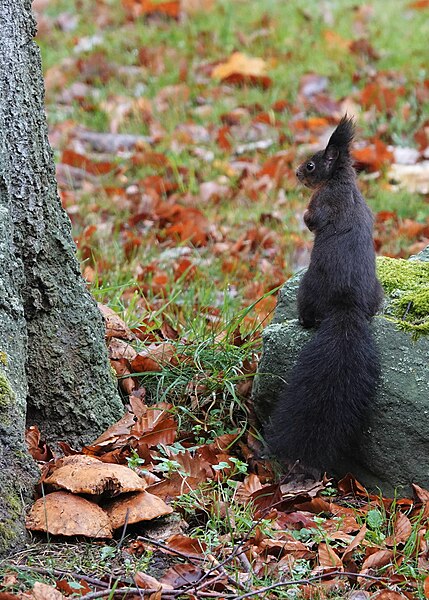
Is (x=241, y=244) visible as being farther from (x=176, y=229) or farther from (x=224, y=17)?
(x=224, y=17)

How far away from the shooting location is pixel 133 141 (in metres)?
7.39

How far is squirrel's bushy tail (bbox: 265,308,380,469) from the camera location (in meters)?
3.16

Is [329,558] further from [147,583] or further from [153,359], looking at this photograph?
[153,359]

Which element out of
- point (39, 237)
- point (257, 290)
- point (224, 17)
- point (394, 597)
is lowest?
point (394, 597)

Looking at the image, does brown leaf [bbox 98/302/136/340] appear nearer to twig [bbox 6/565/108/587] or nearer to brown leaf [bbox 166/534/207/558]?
brown leaf [bbox 166/534/207/558]

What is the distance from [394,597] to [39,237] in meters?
1.66

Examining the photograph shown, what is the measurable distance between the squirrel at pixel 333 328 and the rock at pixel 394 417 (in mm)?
49

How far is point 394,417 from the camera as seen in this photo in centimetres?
318

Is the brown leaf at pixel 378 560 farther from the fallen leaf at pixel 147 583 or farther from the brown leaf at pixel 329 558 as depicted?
the fallen leaf at pixel 147 583

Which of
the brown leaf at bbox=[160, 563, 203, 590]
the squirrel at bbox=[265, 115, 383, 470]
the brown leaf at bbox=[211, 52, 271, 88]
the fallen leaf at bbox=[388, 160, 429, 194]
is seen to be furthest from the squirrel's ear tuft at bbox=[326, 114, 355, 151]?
the brown leaf at bbox=[211, 52, 271, 88]

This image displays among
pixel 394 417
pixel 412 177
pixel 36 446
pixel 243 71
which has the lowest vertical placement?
pixel 36 446

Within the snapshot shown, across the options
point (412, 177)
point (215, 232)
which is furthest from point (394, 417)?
point (412, 177)

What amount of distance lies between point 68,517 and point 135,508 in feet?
0.67

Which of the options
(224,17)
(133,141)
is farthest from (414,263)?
(224,17)
